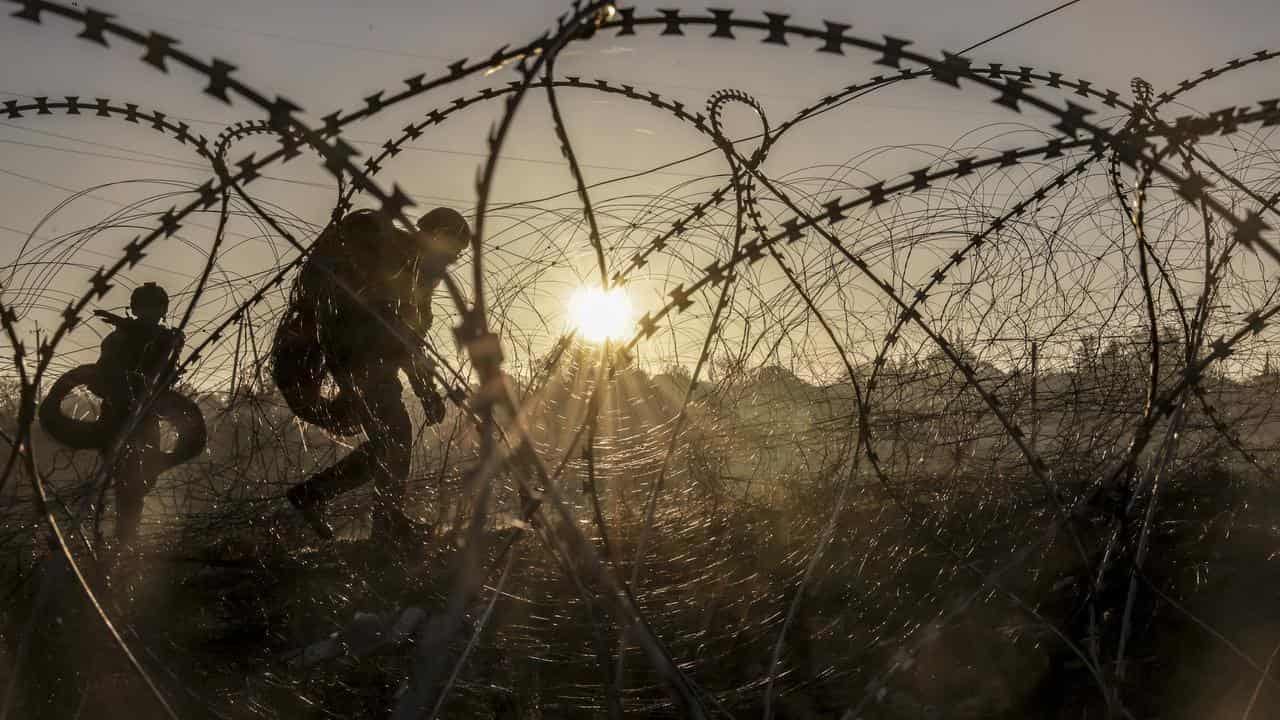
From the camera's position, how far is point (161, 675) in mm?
3805

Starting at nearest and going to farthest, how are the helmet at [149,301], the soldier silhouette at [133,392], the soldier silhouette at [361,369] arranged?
the soldier silhouette at [361,369] < the soldier silhouette at [133,392] < the helmet at [149,301]

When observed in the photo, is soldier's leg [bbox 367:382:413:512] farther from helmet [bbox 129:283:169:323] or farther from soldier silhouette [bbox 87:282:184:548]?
helmet [bbox 129:283:169:323]

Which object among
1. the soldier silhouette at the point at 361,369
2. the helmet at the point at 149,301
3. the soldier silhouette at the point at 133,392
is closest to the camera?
the soldier silhouette at the point at 361,369

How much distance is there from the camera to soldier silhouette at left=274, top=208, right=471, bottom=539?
4656 mm

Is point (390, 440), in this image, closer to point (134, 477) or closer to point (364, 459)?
point (364, 459)

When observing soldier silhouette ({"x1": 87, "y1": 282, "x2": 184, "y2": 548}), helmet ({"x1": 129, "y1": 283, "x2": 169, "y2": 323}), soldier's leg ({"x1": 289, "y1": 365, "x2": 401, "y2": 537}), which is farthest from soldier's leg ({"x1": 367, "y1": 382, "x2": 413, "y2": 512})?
helmet ({"x1": 129, "y1": 283, "x2": 169, "y2": 323})

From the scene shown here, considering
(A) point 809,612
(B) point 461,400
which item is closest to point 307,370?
(A) point 809,612

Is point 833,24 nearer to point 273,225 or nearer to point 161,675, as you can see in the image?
point 273,225

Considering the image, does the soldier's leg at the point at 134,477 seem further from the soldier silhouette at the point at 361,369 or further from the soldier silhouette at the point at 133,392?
the soldier silhouette at the point at 361,369

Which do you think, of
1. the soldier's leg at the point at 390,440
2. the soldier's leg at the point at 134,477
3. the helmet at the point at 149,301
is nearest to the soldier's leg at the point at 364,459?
the soldier's leg at the point at 390,440

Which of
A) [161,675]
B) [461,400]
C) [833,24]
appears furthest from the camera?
[161,675]

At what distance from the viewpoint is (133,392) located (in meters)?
4.66

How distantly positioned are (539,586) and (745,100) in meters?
2.43

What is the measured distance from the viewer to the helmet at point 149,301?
6.04m
